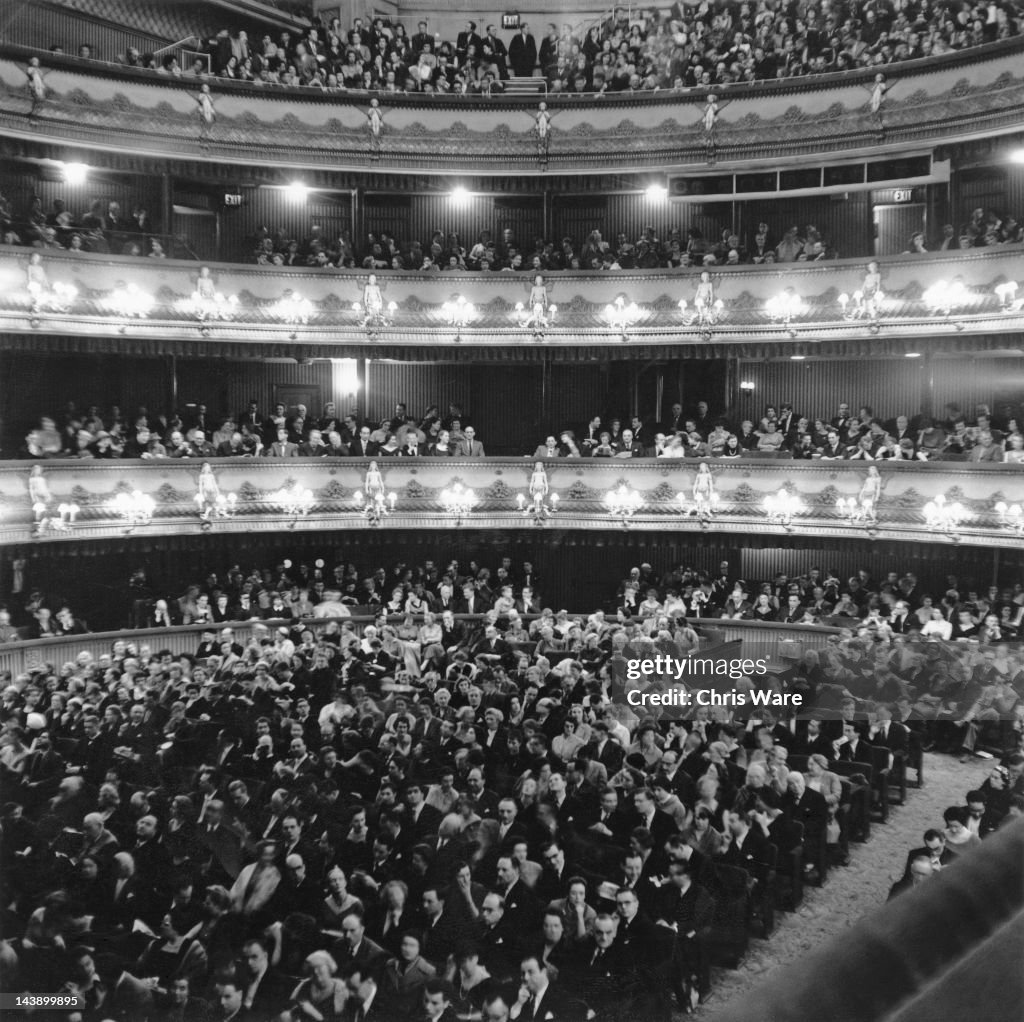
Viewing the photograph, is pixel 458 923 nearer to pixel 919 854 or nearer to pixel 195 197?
pixel 919 854

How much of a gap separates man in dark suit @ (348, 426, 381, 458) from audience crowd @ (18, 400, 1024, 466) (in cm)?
3

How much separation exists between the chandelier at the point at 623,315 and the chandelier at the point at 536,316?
141 centimetres

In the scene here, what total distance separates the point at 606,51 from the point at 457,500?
40.2 ft

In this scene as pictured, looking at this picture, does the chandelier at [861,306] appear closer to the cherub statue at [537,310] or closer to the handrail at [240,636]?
the cherub statue at [537,310]

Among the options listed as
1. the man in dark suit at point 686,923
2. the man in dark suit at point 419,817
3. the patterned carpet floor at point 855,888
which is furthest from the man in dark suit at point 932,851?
the man in dark suit at point 419,817

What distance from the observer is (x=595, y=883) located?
27.3 feet

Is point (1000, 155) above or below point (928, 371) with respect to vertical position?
above

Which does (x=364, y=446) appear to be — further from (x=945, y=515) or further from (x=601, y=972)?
(x=601, y=972)

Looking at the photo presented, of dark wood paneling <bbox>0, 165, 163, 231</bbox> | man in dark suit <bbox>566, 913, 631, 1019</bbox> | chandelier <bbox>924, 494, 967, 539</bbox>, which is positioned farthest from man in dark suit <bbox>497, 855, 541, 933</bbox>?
dark wood paneling <bbox>0, 165, 163, 231</bbox>

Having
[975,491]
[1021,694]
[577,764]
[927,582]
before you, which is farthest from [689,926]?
[927,582]

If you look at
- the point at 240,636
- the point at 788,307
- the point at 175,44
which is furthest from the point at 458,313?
the point at 175,44

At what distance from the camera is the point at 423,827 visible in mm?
9195

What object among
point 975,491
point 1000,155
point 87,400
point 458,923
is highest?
point 1000,155

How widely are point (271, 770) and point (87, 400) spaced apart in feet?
55.9
